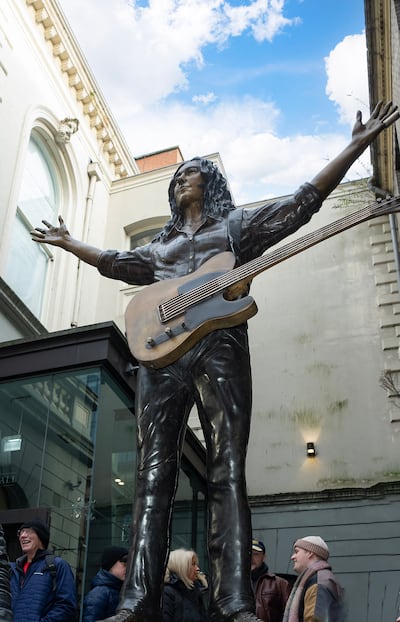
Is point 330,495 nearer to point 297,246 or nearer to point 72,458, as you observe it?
point 72,458

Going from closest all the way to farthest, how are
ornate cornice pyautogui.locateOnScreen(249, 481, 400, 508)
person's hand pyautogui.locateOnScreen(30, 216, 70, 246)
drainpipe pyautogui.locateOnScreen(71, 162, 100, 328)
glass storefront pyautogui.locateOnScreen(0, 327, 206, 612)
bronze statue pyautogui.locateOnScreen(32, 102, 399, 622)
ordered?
bronze statue pyautogui.locateOnScreen(32, 102, 399, 622) → person's hand pyautogui.locateOnScreen(30, 216, 70, 246) → glass storefront pyautogui.locateOnScreen(0, 327, 206, 612) → ornate cornice pyautogui.locateOnScreen(249, 481, 400, 508) → drainpipe pyautogui.locateOnScreen(71, 162, 100, 328)

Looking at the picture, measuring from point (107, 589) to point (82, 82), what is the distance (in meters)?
14.3

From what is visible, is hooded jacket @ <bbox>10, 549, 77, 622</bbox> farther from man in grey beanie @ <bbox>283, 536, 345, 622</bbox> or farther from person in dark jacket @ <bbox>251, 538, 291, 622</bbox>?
man in grey beanie @ <bbox>283, 536, 345, 622</bbox>

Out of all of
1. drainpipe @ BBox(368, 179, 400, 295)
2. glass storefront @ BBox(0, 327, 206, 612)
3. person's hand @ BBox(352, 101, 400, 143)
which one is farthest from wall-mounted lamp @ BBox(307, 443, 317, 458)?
person's hand @ BBox(352, 101, 400, 143)

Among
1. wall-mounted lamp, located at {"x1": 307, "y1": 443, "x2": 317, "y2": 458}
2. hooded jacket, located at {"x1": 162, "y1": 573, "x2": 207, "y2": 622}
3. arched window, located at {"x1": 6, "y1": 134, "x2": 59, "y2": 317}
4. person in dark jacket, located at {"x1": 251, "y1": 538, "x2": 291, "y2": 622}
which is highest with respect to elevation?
arched window, located at {"x1": 6, "y1": 134, "x2": 59, "y2": 317}

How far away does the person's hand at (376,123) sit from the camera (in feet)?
12.7

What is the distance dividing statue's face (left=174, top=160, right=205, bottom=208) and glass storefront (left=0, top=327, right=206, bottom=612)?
189 inches

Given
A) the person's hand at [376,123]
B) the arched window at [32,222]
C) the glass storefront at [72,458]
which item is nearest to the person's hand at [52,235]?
the person's hand at [376,123]

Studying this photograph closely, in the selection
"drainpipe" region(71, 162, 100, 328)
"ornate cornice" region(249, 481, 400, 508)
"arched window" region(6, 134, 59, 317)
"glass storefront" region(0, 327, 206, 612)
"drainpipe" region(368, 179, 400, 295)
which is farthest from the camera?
"drainpipe" region(71, 162, 100, 328)

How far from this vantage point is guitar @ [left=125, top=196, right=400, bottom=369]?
3514mm

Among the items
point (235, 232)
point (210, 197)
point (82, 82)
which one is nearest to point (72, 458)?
point (210, 197)

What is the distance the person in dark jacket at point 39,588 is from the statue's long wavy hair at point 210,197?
245 centimetres

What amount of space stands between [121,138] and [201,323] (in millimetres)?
16340

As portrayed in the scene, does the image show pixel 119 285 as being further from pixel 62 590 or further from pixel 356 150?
pixel 356 150
